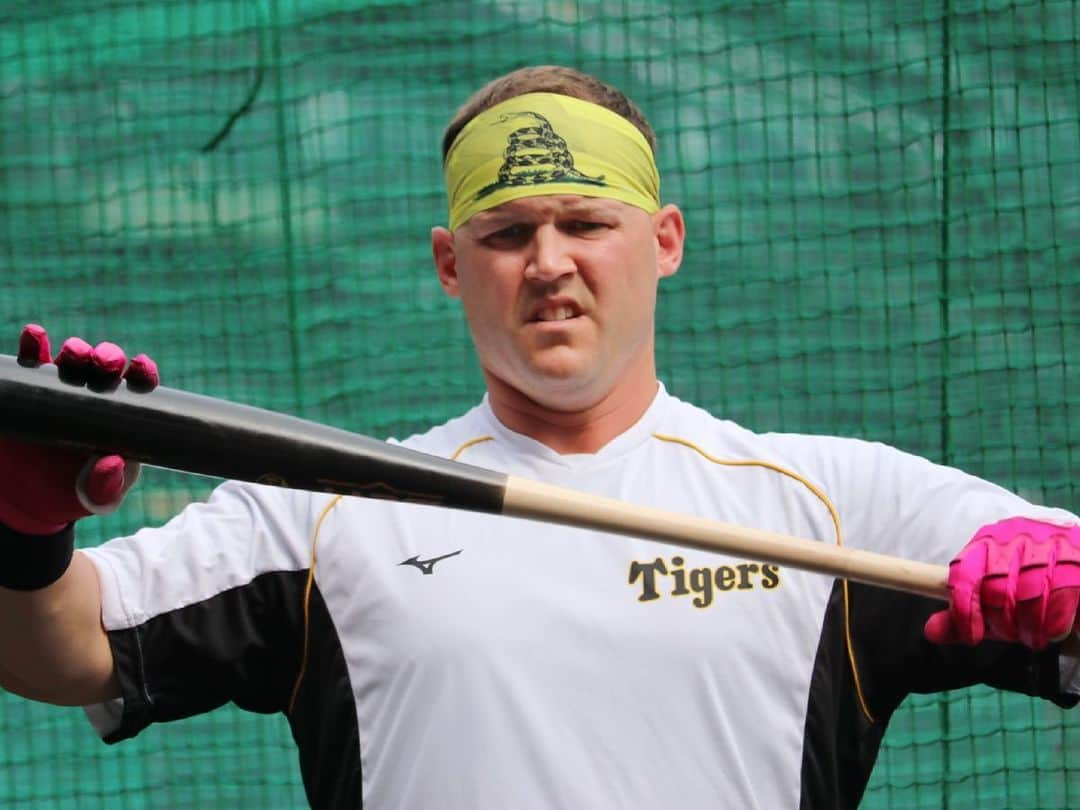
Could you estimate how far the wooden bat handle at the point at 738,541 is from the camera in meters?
1.87

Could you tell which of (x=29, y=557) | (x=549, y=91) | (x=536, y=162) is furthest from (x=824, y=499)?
(x=29, y=557)

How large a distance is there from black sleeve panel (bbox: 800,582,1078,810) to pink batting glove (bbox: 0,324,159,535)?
0.89 m

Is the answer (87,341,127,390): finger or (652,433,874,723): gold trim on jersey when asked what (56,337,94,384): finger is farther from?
(652,433,874,723): gold trim on jersey

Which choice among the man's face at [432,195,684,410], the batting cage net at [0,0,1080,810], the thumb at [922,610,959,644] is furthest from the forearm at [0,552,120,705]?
the batting cage net at [0,0,1080,810]

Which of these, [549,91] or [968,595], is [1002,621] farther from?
[549,91]

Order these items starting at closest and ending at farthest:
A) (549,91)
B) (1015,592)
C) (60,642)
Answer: (1015,592), (60,642), (549,91)

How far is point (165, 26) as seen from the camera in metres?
4.21

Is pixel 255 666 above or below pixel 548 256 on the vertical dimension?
below

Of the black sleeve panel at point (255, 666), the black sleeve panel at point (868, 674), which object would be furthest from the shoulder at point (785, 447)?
the black sleeve panel at point (255, 666)

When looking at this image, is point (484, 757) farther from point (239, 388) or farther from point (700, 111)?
point (700, 111)

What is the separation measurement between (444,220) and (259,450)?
2.22 m

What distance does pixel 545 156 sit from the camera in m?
2.32

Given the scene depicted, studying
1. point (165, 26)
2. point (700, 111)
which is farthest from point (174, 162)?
point (700, 111)

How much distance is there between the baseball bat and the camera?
1.87 metres
